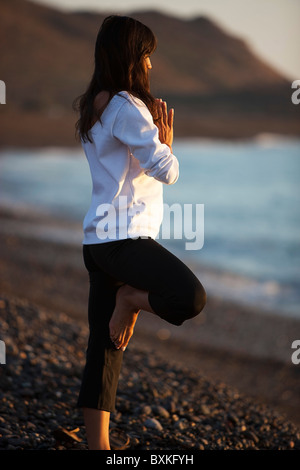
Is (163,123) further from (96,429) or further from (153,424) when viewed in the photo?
(153,424)

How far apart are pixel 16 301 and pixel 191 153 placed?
3357cm

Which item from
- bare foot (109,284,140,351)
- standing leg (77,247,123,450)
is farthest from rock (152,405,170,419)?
bare foot (109,284,140,351)

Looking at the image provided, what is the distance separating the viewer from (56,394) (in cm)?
366

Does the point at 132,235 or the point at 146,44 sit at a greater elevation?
the point at 146,44

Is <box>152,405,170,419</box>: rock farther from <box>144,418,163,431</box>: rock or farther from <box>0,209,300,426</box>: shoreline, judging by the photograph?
<box>0,209,300,426</box>: shoreline

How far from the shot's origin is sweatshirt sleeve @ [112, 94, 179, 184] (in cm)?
232

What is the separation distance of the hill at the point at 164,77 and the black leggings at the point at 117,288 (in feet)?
122

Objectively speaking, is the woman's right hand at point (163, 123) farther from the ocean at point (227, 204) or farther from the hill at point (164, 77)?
the hill at point (164, 77)

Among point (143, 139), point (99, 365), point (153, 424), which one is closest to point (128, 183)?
point (143, 139)

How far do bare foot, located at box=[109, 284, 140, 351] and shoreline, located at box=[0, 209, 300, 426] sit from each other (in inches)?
89.4

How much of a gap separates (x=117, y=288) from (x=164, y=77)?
51107mm

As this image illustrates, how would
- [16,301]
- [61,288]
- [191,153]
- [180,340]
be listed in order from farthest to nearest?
[191,153]
[61,288]
[180,340]
[16,301]

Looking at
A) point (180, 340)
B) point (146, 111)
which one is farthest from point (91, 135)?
point (180, 340)
